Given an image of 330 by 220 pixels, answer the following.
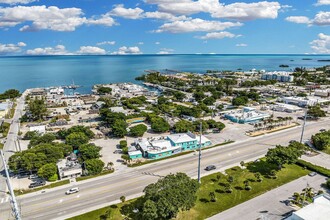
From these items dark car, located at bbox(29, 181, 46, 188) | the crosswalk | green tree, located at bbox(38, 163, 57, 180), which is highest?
green tree, located at bbox(38, 163, 57, 180)

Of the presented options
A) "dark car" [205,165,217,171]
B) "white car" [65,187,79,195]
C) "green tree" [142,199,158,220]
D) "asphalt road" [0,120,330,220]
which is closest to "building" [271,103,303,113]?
"asphalt road" [0,120,330,220]

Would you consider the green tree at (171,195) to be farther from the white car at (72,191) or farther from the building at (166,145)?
the building at (166,145)

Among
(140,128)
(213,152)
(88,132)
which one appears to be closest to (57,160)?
(88,132)

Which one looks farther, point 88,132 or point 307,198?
point 88,132

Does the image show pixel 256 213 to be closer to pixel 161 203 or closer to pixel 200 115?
pixel 161 203

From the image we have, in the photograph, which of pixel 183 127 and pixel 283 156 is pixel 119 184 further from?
pixel 283 156

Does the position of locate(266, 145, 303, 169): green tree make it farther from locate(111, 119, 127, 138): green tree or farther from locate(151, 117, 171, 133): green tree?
locate(111, 119, 127, 138): green tree
